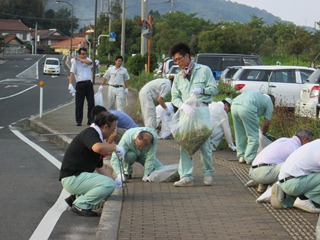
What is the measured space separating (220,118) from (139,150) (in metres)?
3.49

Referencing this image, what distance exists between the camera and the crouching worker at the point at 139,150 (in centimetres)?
1002

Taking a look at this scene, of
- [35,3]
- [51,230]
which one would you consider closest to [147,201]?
[51,230]

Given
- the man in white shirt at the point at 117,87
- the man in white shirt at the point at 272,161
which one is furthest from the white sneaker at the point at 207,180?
the man in white shirt at the point at 117,87

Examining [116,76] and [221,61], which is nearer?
[116,76]

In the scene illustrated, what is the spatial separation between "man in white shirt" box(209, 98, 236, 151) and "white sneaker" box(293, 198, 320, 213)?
515 cm

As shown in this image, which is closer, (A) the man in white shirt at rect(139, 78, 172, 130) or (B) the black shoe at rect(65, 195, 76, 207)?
(B) the black shoe at rect(65, 195, 76, 207)

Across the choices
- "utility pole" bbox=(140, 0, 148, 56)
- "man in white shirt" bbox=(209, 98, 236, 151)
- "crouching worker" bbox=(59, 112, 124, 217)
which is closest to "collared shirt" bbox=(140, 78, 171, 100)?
"man in white shirt" bbox=(209, 98, 236, 151)

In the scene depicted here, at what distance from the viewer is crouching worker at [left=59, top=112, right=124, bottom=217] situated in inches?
337

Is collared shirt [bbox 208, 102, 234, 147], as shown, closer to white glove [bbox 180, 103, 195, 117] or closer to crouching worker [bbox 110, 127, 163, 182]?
crouching worker [bbox 110, 127, 163, 182]

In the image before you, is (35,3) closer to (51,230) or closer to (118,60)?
(118,60)

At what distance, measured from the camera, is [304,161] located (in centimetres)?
809

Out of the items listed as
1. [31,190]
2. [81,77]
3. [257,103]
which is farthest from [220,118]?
[81,77]

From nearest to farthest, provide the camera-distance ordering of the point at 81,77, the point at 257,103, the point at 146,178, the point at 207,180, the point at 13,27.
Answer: the point at 207,180 < the point at 146,178 < the point at 257,103 < the point at 81,77 < the point at 13,27

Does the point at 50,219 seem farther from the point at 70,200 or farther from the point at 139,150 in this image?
the point at 139,150
